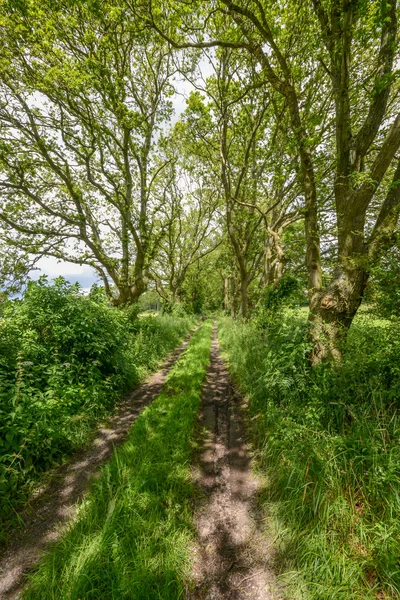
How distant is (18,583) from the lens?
2002 mm

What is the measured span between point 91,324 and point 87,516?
3.85 m

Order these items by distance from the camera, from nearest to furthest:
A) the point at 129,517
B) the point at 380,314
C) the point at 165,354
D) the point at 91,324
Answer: the point at 129,517 → the point at 380,314 → the point at 91,324 → the point at 165,354

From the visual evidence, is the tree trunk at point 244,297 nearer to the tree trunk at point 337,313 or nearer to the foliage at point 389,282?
the tree trunk at point 337,313

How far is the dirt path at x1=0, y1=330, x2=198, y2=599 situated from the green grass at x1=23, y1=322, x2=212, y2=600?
0.23 m

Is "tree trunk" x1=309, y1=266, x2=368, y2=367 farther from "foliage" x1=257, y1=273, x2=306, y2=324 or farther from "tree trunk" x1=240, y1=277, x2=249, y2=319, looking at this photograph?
"tree trunk" x1=240, y1=277, x2=249, y2=319

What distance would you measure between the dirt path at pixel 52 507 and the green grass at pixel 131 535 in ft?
0.76

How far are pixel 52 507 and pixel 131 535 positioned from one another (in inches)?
52.8

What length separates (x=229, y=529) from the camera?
2506mm

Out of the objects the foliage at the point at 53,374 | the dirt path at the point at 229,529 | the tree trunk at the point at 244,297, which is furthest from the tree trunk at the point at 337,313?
the tree trunk at the point at 244,297

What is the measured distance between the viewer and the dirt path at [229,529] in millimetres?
1989

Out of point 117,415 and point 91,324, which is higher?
point 91,324

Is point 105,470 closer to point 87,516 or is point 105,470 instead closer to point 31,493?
point 87,516

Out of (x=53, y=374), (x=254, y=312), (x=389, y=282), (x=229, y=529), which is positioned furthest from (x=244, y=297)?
(x=229, y=529)

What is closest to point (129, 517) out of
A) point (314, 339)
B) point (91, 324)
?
point (314, 339)
